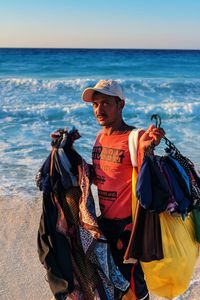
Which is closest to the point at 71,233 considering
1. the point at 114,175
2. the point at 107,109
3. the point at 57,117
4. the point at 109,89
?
the point at 114,175

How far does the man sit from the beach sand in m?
1.04

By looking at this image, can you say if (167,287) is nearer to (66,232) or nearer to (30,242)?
(66,232)

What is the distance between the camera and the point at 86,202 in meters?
2.73

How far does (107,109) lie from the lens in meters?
2.74

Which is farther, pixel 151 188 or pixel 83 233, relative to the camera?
pixel 83 233

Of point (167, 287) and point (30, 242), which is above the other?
point (167, 287)

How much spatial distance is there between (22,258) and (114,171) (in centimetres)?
196

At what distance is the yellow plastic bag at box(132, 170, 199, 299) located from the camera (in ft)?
8.48

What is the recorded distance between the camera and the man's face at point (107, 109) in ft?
8.96

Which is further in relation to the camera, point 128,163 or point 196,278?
point 196,278

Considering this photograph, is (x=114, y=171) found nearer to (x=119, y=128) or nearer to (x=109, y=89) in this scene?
(x=119, y=128)

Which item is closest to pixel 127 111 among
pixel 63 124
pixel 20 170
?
pixel 63 124

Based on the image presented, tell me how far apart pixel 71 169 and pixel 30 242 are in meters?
2.06

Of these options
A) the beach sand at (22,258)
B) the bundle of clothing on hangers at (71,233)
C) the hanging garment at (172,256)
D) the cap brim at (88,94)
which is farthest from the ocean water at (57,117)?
the hanging garment at (172,256)
